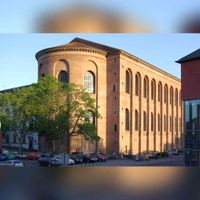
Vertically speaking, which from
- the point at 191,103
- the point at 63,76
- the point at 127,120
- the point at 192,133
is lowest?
the point at 192,133

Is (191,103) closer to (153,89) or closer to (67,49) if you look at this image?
(67,49)

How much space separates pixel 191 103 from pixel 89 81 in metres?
22.7

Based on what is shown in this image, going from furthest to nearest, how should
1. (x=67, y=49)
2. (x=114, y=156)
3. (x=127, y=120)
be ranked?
(x=127, y=120), (x=67, y=49), (x=114, y=156)

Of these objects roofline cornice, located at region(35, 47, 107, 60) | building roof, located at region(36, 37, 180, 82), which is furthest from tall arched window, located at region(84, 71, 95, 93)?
building roof, located at region(36, 37, 180, 82)

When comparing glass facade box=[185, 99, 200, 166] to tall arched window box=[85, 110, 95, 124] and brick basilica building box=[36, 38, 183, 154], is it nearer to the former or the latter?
tall arched window box=[85, 110, 95, 124]

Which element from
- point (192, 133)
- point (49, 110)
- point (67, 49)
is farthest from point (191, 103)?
point (67, 49)

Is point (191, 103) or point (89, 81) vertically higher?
point (89, 81)

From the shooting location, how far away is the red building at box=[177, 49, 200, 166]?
2422 centimetres

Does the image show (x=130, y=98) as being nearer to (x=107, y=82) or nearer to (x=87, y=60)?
(x=107, y=82)

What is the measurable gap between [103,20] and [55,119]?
95.2 ft

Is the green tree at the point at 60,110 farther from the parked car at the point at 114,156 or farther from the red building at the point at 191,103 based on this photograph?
the red building at the point at 191,103

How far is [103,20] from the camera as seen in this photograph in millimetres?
9734

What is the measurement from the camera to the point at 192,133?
24.4m

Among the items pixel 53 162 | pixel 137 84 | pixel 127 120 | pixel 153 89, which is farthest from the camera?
pixel 153 89
